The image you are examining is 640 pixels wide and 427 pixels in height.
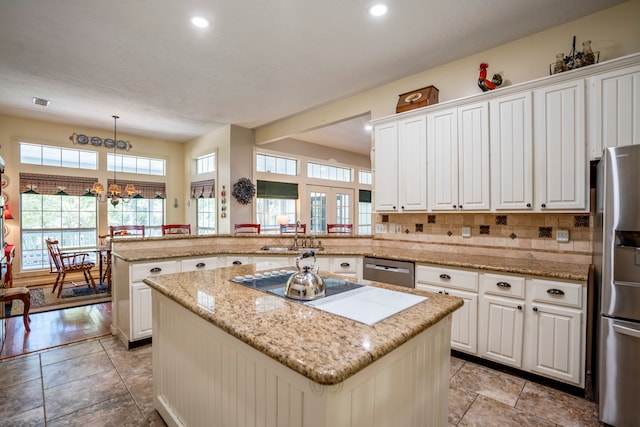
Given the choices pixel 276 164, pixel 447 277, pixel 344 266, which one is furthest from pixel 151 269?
pixel 276 164

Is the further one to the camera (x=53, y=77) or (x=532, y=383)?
(x=53, y=77)

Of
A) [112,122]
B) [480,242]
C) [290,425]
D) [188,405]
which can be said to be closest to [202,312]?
[290,425]

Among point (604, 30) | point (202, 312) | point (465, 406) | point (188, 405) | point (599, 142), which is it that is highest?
point (604, 30)

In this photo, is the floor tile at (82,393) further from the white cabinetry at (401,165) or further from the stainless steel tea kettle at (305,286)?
the white cabinetry at (401,165)

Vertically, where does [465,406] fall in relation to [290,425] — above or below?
below

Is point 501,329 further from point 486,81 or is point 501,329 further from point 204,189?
point 204,189

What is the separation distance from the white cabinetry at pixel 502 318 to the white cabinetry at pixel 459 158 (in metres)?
0.72

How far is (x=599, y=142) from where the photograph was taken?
2.22 metres

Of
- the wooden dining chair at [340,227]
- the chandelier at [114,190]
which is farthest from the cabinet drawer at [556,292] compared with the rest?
the chandelier at [114,190]

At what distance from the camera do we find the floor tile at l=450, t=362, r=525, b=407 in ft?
7.06

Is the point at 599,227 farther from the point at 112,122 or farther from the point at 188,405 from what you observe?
the point at 112,122

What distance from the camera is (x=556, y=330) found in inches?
85.4

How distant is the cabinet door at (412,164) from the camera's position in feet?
10.4

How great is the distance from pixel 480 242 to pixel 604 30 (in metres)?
1.96
